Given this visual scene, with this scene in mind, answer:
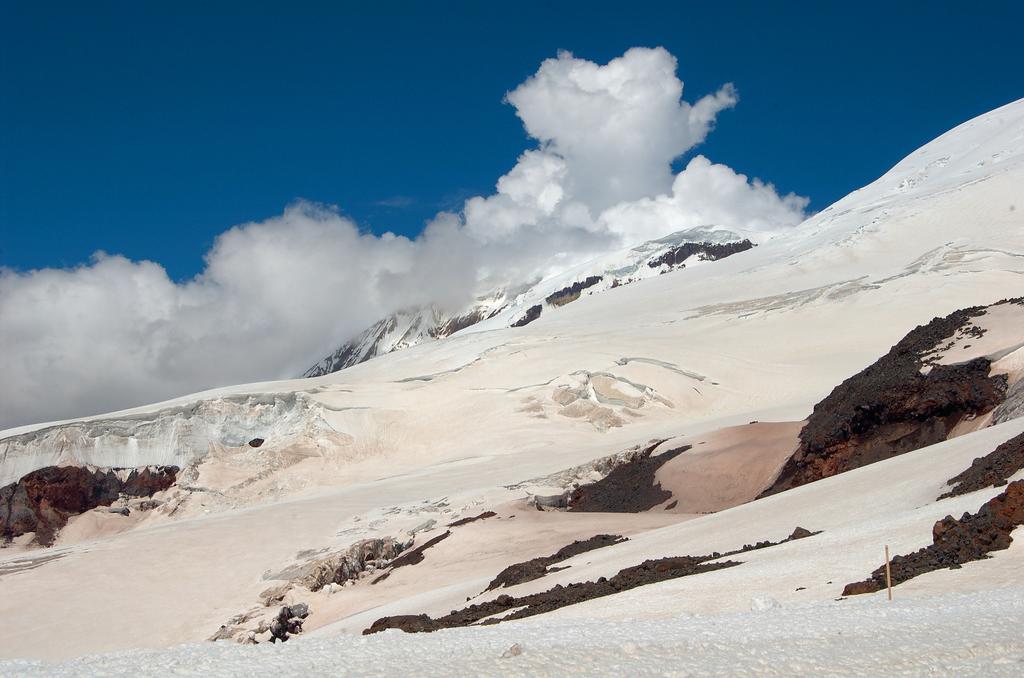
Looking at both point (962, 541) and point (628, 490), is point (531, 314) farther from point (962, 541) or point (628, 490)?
point (962, 541)

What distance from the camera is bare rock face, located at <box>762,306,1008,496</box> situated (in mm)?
23297

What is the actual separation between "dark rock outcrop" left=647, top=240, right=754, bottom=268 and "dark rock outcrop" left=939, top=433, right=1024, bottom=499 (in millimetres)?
148793

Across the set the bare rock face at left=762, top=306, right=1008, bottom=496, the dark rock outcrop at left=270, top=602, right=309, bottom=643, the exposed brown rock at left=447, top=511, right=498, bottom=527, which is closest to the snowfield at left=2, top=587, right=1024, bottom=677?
the dark rock outcrop at left=270, top=602, right=309, bottom=643

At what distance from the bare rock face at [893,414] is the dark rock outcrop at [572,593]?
10.4 meters

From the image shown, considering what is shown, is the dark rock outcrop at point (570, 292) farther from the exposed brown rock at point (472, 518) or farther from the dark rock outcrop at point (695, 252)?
the exposed brown rock at point (472, 518)

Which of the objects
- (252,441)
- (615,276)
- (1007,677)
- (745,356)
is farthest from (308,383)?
(615,276)

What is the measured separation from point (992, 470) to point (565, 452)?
27089 mm

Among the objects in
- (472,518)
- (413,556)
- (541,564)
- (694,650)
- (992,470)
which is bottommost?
(694,650)

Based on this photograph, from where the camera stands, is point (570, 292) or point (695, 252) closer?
point (570, 292)


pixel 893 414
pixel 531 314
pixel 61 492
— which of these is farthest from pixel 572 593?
pixel 531 314

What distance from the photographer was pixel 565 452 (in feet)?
132

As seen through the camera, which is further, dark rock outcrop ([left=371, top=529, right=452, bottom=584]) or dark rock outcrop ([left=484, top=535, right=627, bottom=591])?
dark rock outcrop ([left=371, top=529, right=452, bottom=584])

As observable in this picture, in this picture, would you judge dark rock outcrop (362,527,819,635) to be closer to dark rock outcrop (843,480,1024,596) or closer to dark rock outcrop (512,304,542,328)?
dark rock outcrop (843,480,1024,596)

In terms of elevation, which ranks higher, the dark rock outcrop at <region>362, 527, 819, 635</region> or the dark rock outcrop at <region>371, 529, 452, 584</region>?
the dark rock outcrop at <region>371, 529, 452, 584</region>
